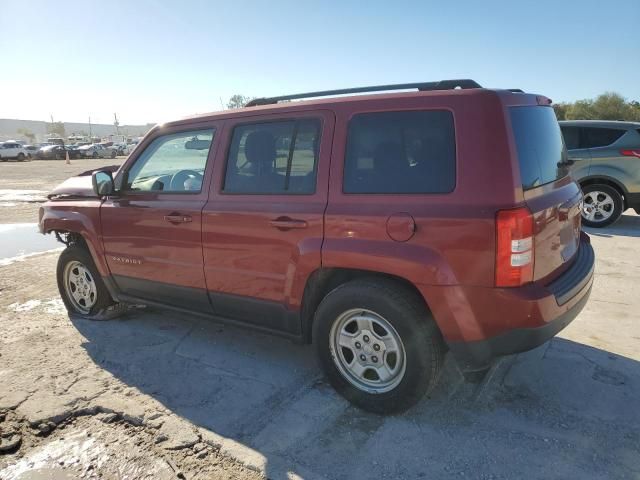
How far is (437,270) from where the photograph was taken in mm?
2625

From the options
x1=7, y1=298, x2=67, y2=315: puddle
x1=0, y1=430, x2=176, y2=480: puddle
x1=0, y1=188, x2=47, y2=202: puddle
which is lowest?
x1=0, y1=430, x2=176, y2=480: puddle

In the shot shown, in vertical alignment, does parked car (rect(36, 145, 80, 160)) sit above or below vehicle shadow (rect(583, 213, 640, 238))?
above

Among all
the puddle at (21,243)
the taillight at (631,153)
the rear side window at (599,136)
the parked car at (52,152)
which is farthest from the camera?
the parked car at (52,152)

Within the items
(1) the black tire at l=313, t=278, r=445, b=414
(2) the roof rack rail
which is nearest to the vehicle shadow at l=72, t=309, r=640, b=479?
(1) the black tire at l=313, t=278, r=445, b=414

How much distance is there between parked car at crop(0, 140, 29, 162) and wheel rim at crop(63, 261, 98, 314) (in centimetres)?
4021

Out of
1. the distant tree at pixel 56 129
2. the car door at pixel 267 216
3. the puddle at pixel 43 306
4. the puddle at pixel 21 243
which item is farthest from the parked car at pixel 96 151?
the distant tree at pixel 56 129

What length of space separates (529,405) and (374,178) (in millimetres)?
1705

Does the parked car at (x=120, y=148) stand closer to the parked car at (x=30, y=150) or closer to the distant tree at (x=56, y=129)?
the parked car at (x=30, y=150)

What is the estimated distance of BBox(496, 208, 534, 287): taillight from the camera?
2467 mm

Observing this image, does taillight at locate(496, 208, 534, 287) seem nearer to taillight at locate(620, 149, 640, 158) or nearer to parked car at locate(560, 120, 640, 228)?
parked car at locate(560, 120, 640, 228)

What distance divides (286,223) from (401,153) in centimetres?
85

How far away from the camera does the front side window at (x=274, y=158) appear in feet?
10.3

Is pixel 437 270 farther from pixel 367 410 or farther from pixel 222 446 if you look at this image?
pixel 222 446

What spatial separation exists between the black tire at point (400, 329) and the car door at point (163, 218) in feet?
4.15
